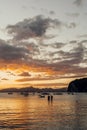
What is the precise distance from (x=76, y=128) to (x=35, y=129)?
7866mm

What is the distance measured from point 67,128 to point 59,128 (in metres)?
1.52

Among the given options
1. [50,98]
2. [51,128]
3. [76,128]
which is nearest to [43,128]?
[51,128]

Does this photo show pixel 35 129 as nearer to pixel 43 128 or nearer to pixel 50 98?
pixel 43 128

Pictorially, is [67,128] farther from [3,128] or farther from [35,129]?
[3,128]

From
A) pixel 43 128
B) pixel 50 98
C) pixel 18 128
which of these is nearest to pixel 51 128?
pixel 43 128

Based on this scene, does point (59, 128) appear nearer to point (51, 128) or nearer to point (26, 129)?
point (51, 128)

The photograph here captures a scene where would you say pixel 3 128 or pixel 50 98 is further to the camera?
pixel 50 98

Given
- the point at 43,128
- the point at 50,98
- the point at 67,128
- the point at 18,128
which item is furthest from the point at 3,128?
the point at 50,98

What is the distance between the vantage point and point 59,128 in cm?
5519

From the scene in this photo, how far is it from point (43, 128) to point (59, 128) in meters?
3.09

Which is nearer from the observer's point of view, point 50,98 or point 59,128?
point 59,128

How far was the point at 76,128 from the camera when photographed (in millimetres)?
55750

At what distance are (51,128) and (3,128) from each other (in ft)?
30.4

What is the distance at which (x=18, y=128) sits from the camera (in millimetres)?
55438
